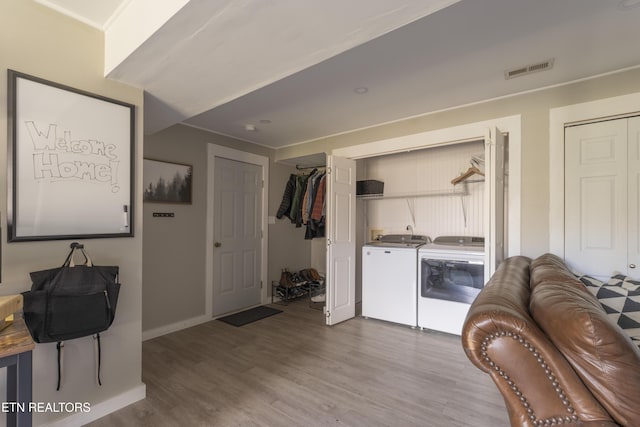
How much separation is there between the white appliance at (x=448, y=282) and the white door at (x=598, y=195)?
74 cm

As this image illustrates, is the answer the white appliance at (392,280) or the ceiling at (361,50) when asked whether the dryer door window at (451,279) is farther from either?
the ceiling at (361,50)

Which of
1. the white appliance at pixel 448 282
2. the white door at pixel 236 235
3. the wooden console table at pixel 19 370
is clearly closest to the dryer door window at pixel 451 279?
the white appliance at pixel 448 282

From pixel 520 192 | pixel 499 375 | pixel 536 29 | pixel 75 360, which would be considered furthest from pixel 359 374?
pixel 536 29

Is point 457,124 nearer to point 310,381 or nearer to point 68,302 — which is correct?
point 310,381

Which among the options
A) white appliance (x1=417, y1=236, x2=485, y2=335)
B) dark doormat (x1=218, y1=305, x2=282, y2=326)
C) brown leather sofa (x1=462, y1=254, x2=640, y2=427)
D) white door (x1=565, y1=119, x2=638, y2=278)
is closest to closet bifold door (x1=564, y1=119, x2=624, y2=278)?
white door (x1=565, y1=119, x2=638, y2=278)

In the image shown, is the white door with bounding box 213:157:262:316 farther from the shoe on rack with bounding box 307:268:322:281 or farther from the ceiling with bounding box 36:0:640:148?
the ceiling with bounding box 36:0:640:148

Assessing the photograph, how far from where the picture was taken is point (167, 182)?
10.3 ft

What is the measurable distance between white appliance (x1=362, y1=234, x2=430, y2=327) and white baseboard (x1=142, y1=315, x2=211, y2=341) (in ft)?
6.24

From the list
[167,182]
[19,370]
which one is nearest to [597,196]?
[19,370]

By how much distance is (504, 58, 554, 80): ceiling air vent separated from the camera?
2.08m

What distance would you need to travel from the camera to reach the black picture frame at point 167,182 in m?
2.99

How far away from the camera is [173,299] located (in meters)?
3.19

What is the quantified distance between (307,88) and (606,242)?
2591 mm

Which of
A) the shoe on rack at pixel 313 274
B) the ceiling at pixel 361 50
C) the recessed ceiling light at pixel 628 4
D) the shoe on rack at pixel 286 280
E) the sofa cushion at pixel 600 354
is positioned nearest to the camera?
the sofa cushion at pixel 600 354
